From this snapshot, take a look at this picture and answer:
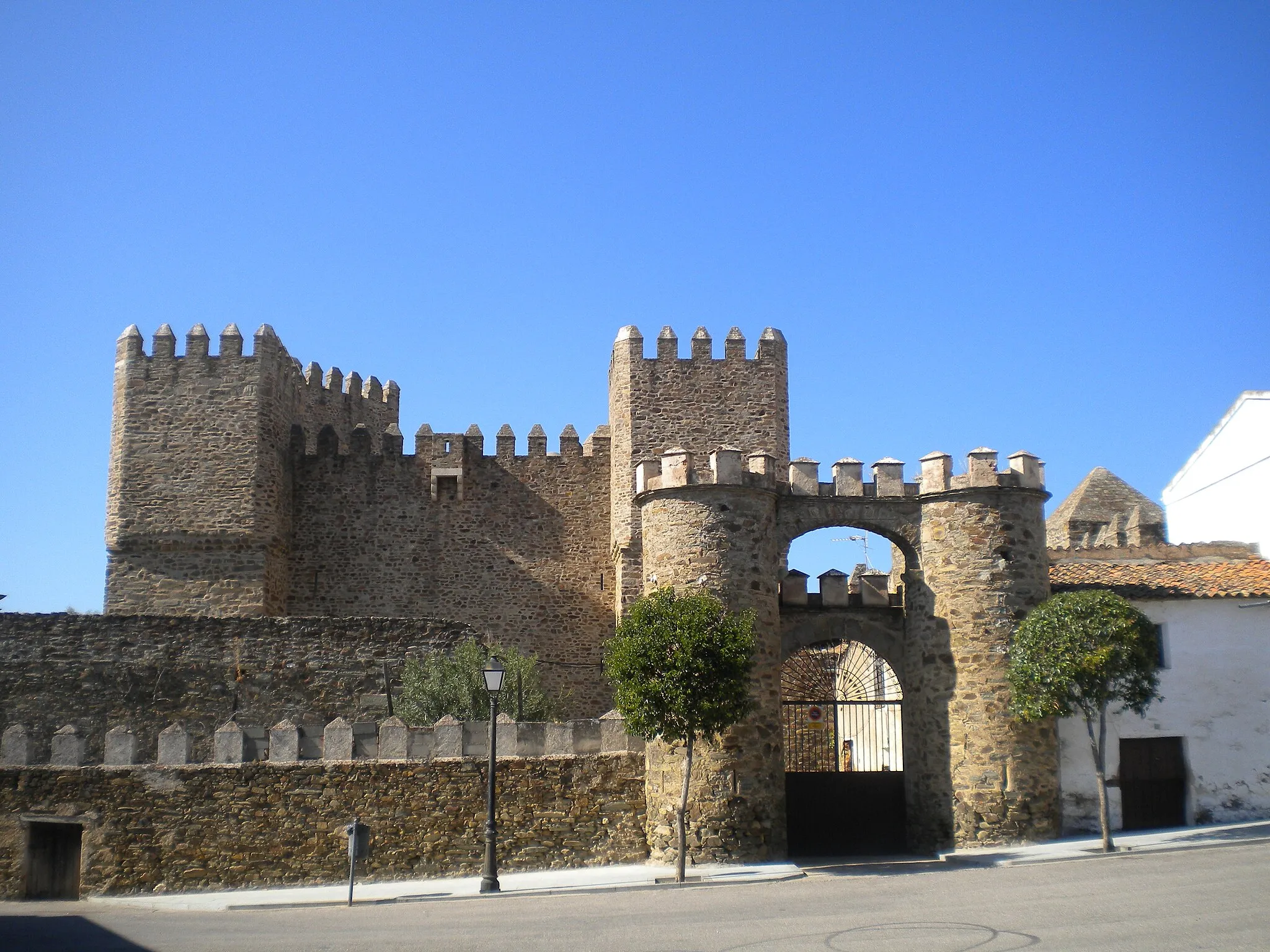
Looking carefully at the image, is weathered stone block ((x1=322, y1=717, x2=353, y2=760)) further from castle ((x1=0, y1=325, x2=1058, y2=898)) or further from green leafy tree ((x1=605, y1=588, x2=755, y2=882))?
green leafy tree ((x1=605, y1=588, x2=755, y2=882))

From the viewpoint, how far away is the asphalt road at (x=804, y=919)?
12.4 metres

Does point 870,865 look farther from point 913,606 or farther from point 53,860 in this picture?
point 53,860

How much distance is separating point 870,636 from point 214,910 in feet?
34.9

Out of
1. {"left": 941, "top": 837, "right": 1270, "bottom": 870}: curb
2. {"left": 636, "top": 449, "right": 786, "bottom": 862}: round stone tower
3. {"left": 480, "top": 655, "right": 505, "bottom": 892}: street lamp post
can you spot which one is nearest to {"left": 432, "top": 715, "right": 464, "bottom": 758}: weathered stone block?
{"left": 480, "top": 655, "right": 505, "bottom": 892}: street lamp post

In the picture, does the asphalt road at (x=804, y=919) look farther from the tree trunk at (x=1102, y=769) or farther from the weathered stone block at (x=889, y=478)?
the weathered stone block at (x=889, y=478)

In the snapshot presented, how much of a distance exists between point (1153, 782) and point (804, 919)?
899 cm

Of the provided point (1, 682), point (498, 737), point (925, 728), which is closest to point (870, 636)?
point (925, 728)

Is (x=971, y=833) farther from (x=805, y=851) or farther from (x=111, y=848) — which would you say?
(x=111, y=848)

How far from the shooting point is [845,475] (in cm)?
2064

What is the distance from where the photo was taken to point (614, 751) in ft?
61.9

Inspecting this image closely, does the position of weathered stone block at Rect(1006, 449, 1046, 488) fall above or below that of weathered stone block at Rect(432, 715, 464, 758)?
above

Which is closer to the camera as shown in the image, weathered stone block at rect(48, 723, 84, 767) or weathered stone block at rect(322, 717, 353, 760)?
weathered stone block at rect(48, 723, 84, 767)

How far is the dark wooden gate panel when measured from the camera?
2045 centimetres

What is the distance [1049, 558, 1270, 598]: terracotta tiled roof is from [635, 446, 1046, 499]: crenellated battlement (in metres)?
2.30
